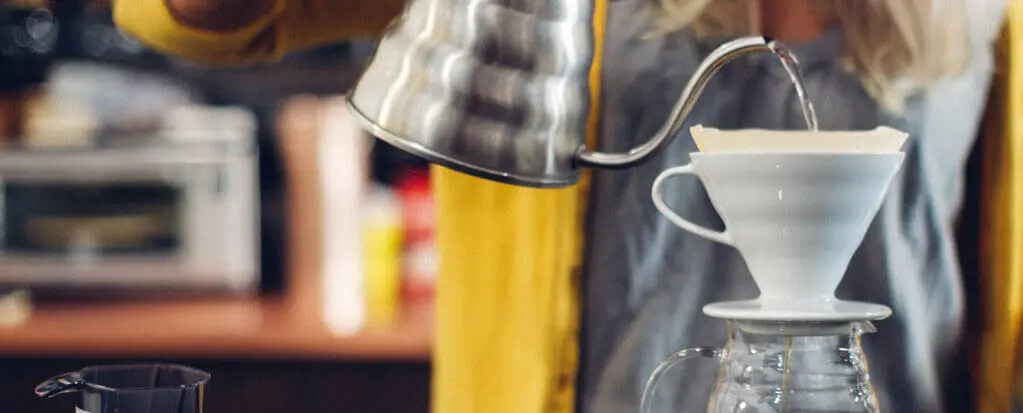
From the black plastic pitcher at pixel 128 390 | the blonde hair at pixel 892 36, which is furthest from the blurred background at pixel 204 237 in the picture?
the black plastic pitcher at pixel 128 390

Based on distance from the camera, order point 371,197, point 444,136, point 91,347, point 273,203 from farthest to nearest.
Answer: point 273,203
point 371,197
point 91,347
point 444,136

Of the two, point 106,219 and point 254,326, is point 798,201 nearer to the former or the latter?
point 254,326

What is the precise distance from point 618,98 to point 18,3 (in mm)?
1647

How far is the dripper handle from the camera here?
0.60 metres

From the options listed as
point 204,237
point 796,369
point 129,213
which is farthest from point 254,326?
point 796,369

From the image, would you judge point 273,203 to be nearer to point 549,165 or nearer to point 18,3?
point 18,3

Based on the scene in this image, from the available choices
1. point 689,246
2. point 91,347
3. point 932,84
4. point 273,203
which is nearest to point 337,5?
point 689,246

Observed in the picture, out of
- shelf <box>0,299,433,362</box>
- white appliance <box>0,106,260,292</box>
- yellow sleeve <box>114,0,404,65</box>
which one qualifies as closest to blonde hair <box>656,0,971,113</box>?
yellow sleeve <box>114,0,404,65</box>

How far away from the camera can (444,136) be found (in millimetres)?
618

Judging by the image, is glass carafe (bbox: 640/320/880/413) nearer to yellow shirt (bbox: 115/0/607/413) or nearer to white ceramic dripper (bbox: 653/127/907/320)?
white ceramic dripper (bbox: 653/127/907/320)

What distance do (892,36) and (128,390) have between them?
732 mm

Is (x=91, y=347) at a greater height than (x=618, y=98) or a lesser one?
lesser

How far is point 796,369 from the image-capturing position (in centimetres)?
69

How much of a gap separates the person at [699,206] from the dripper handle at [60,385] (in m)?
0.40
